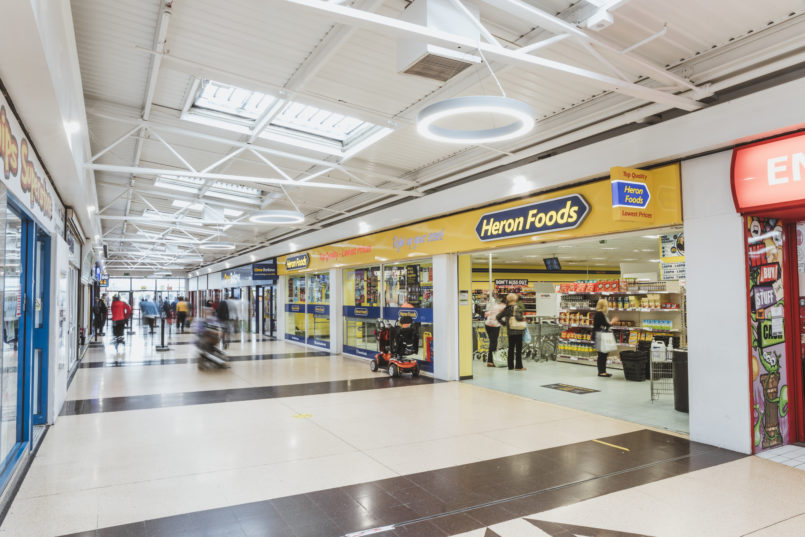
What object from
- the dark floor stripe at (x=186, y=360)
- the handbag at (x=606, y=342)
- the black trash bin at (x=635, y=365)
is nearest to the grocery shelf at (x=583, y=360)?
the handbag at (x=606, y=342)

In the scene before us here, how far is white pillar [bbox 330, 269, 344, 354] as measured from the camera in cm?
1340

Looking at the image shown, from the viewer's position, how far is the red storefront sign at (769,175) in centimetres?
439

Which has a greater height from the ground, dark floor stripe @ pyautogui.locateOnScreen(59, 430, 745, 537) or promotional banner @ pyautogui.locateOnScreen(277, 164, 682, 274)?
promotional banner @ pyautogui.locateOnScreen(277, 164, 682, 274)

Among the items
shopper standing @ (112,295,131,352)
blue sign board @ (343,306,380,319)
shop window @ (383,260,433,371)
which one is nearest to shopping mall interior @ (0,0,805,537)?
shop window @ (383,260,433,371)

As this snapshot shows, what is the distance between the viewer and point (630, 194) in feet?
17.5

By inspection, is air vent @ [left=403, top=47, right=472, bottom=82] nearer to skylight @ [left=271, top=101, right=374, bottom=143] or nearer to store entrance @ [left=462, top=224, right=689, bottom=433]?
skylight @ [left=271, top=101, right=374, bottom=143]

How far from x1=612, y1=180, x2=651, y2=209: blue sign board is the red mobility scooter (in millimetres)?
5020

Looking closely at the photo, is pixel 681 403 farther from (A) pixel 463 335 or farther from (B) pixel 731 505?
(A) pixel 463 335

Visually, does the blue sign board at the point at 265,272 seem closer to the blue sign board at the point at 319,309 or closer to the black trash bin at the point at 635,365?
the blue sign board at the point at 319,309

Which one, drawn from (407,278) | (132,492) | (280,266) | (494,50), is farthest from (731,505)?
(280,266)

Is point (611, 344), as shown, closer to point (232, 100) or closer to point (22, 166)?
point (232, 100)

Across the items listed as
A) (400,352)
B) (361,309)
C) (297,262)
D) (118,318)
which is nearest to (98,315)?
(118,318)

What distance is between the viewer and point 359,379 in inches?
362

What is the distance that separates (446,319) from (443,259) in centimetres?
110
